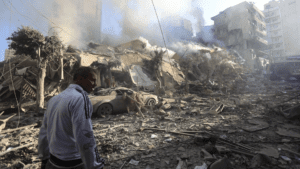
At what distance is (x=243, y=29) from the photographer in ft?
136

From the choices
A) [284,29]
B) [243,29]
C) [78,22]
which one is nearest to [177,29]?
[243,29]

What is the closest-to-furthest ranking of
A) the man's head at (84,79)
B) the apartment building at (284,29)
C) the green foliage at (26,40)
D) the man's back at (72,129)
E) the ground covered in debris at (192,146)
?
the man's back at (72,129) < the man's head at (84,79) < the ground covered in debris at (192,146) < the green foliage at (26,40) < the apartment building at (284,29)

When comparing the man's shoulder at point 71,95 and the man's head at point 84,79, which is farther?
the man's head at point 84,79

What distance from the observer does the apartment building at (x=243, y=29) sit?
40.8 metres

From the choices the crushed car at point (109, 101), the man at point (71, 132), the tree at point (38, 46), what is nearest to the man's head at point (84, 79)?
the man at point (71, 132)

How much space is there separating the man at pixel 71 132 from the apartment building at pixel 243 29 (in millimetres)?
45887

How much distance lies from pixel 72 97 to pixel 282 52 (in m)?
75.1

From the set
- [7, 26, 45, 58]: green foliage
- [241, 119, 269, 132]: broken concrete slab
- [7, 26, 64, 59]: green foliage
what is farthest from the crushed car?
[241, 119, 269, 132]: broken concrete slab

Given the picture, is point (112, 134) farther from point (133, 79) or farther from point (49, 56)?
point (133, 79)

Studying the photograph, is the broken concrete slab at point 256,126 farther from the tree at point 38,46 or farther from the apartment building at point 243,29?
the apartment building at point 243,29

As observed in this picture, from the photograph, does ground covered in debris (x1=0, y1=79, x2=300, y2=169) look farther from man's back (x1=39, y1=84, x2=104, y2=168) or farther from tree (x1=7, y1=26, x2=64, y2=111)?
tree (x1=7, y1=26, x2=64, y2=111)

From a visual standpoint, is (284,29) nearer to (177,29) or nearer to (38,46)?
(177,29)

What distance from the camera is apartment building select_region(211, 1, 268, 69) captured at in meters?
40.8

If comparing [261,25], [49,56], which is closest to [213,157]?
[49,56]
